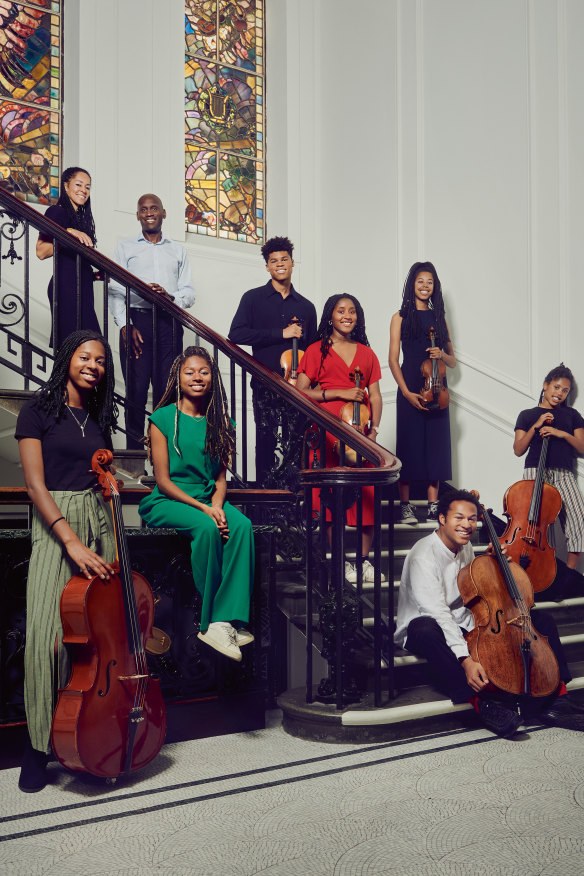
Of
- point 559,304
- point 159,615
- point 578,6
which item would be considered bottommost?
point 159,615

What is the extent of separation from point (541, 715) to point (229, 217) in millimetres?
5311

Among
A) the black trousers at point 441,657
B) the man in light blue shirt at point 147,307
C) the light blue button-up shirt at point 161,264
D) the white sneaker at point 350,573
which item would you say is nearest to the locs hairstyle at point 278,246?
the man in light blue shirt at point 147,307

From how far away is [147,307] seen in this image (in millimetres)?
5078

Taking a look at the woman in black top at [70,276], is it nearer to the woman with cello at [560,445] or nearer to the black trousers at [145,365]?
the black trousers at [145,365]

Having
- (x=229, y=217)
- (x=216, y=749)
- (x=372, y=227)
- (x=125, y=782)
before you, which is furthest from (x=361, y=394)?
(x=229, y=217)

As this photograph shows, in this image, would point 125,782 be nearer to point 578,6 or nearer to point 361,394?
point 361,394

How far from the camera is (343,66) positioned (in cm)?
750

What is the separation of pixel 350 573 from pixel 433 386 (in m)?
1.36

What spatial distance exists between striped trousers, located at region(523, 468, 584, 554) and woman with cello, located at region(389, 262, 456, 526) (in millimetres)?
537

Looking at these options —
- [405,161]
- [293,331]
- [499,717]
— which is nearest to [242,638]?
[499,717]

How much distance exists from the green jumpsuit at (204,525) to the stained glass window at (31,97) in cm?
392

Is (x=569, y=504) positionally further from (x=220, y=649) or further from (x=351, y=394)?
(x=220, y=649)

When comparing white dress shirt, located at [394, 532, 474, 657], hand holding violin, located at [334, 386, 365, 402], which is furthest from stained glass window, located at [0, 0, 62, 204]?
white dress shirt, located at [394, 532, 474, 657]

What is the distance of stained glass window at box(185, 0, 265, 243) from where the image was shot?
743 cm
